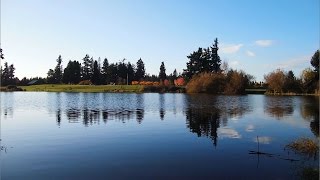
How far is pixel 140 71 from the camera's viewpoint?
554 feet

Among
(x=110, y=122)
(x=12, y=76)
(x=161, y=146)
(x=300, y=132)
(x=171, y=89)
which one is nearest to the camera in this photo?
(x=161, y=146)

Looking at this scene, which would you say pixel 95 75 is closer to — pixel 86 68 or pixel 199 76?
pixel 86 68

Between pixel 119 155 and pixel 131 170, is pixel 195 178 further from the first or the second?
pixel 119 155

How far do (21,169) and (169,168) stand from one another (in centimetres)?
639

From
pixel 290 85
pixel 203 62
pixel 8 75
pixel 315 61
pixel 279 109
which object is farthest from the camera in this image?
pixel 8 75

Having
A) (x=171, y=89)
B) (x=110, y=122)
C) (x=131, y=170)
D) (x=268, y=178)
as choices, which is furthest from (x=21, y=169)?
(x=171, y=89)

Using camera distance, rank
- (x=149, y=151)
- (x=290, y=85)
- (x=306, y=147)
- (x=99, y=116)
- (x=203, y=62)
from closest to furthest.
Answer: (x=306, y=147) < (x=149, y=151) < (x=99, y=116) < (x=290, y=85) < (x=203, y=62)

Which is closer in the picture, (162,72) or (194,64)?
(194,64)

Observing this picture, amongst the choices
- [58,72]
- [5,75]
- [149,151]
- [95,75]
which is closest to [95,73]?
[95,75]

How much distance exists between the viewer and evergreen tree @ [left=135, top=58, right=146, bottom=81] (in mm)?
166000

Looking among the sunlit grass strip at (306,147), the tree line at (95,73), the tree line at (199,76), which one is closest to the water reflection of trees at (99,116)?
the sunlit grass strip at (306,147)

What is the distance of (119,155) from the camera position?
18281 mm

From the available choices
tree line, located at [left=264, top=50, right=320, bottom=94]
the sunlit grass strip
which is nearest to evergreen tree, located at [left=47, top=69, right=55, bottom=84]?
tree line, located at [left=264, top=50, right=320, bottom=94]

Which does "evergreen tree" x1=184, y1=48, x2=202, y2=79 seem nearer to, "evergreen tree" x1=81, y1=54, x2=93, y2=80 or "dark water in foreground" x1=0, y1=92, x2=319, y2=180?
"evergreen tree" x1=81, y1=54, x2=93, y2=80
